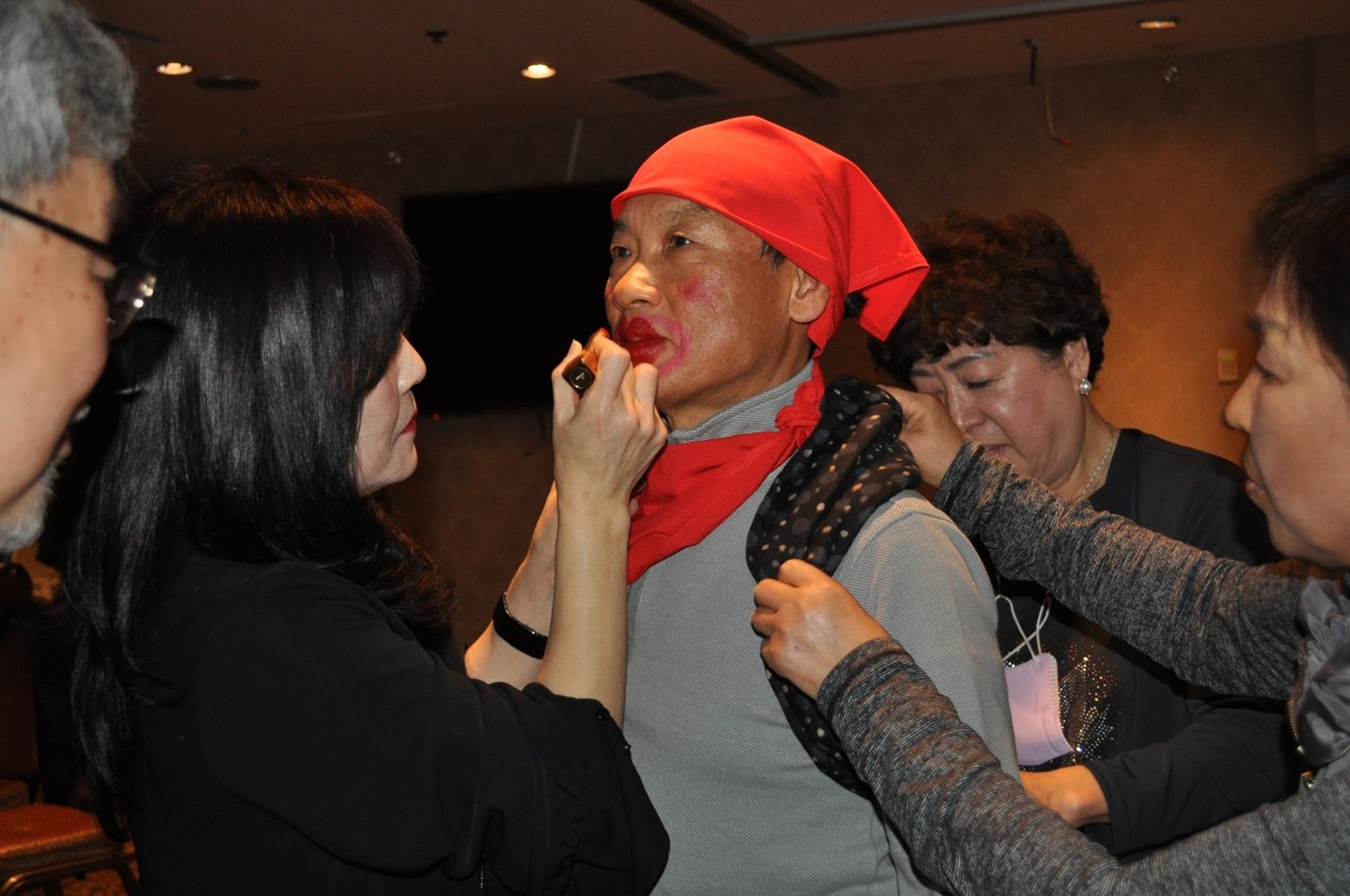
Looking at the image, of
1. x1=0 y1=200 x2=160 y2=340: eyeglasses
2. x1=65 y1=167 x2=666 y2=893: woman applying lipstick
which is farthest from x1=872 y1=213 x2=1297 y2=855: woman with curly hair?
x1=0 y1=200 x2=160 y2=340: eyeglasses

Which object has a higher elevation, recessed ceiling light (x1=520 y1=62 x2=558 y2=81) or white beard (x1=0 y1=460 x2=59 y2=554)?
recessed ceiling light (x1=520 y1=62 x2=558 y2=81)

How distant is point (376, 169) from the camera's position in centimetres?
758

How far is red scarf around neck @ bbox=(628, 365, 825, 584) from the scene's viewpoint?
4.79 feet

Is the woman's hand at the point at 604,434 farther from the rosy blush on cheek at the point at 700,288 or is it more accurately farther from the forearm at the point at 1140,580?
the forearm at the point at 1140,580

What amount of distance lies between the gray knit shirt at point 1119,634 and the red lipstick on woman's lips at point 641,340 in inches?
17.0

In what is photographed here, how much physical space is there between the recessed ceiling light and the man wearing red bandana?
452 cm

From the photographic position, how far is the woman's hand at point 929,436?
165 cm

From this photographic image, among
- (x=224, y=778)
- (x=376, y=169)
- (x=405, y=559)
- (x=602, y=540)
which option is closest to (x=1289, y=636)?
(x=602, y=540)

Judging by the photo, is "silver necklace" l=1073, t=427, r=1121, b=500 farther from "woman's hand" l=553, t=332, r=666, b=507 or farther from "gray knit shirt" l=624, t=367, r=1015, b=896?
"woman's hand" l=553, t=332, r=666, b=507

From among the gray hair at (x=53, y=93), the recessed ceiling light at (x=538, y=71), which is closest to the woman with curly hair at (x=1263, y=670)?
the gray hair at (x=53, y=93)

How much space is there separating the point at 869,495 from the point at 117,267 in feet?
2.54

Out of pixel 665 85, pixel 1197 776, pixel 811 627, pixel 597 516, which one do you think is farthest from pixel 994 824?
pixel 665 85

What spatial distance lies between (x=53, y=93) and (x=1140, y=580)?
1.26 metres

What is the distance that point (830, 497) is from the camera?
1370 millimetres
